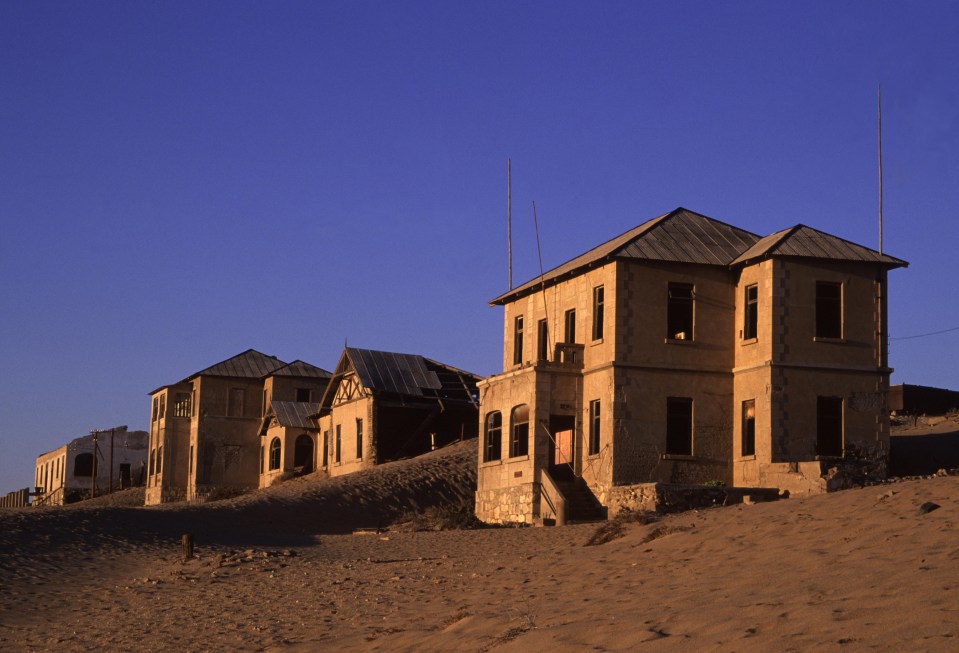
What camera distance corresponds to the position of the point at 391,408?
5103 centimetres

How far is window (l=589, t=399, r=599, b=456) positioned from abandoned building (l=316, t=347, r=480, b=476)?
18.1m

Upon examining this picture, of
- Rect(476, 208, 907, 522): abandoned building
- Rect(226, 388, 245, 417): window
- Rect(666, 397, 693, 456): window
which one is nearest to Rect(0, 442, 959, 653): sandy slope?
Rect(476, 208, 907, 522): abandoned building

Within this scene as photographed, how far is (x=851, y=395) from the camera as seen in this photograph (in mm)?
31766

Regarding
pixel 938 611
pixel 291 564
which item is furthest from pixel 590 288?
pixel 938 611

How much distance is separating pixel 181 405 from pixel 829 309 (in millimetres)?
42065

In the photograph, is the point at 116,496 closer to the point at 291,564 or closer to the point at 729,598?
the point at 291,564

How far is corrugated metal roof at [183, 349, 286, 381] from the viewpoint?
209 ft

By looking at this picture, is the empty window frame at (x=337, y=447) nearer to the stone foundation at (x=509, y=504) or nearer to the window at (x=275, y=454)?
the window at (x=275, y=454)

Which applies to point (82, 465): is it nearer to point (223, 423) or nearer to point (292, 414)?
point (223, 423)

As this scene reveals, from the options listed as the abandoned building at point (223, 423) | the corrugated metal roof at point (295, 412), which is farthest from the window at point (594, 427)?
the abandoned building at point (223, 423)

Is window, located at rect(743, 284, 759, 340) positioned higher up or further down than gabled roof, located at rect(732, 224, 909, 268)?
further down

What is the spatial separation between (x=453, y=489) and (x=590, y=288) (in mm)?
10999

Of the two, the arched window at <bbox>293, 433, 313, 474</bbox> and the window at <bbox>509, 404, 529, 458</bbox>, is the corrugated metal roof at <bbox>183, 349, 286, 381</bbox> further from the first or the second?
the window at <bbox>509, 404, 529, 458</bbox>

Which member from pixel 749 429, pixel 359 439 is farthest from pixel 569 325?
pixel 359 439
